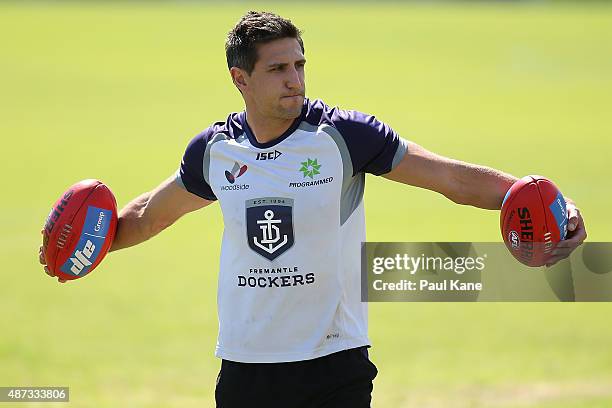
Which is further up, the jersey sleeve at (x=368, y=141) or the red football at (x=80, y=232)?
the jersey sleeve at (x=368, y=141)

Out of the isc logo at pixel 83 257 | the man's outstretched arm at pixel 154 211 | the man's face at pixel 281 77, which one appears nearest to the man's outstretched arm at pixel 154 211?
the man's outstretched arm at pixel 154 211

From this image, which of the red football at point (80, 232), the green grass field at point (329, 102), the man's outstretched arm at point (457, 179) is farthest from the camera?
the green grass field at point (329, 102)

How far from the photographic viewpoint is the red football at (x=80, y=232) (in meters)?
5.59

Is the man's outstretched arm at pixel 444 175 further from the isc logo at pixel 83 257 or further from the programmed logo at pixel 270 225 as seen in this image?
the isc logo at pixel 83 257

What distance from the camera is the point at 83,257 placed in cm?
562

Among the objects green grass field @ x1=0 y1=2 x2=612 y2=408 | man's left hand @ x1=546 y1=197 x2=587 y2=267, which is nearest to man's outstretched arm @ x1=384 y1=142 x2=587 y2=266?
man's left hand @ x1=546 y1=197 x2=587 y2=267

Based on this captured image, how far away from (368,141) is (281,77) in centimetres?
45

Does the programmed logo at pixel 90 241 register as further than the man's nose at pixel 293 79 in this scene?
Yes

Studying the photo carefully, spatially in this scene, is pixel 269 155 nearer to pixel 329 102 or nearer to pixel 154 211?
pixel 154 211

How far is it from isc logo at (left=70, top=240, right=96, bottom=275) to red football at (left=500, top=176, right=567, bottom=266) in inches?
76.3

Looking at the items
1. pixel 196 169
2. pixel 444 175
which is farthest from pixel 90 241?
pixel 444 175

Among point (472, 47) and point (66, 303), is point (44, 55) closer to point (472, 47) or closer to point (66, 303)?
→ point (472, 47)

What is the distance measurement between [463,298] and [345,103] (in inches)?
884

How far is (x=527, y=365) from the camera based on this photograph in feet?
31.7
